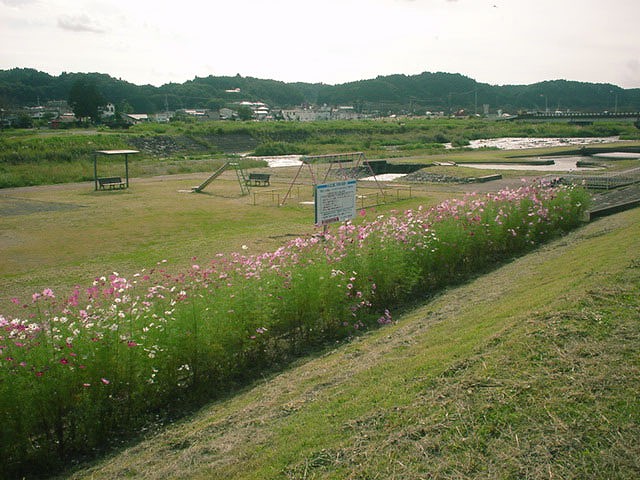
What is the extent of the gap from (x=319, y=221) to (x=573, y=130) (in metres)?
71.1

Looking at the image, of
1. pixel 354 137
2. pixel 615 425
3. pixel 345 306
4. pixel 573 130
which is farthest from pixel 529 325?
pixel 573 130

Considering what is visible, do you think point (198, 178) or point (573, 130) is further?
point (573, 130)

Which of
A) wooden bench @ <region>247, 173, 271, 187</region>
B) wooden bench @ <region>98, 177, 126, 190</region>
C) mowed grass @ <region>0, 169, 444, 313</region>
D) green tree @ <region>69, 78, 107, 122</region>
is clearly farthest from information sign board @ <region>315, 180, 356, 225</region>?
green tree @ <region>69, 78, 107, 122</region>

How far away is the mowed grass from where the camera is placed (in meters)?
13.2

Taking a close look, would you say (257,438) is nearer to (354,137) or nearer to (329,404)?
(329,404)

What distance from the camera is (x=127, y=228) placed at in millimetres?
18594

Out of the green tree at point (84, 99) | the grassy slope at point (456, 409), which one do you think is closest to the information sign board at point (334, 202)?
the grassy slope at point (456, 409)

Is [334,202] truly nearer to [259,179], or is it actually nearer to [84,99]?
[259,179]

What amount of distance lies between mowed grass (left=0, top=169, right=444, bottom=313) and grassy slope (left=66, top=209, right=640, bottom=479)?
678 cm

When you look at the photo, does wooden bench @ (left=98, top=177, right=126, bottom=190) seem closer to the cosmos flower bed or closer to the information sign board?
the cosmos flower bed

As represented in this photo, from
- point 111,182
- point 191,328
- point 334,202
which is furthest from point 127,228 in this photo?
point 191,328

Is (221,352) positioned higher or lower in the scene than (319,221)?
lower

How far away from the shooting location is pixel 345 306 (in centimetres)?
834

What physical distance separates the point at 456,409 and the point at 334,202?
26.0 feet
